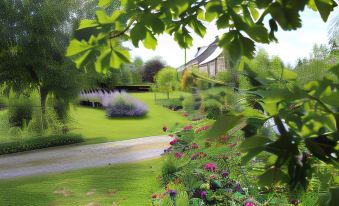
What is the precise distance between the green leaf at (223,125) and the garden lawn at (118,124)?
9.49 m

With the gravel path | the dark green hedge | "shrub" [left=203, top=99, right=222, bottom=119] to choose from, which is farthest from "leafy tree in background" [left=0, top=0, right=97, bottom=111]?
"shrub" [left=203, top=99, right=222, bottom=119]

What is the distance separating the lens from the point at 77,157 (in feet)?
30.0

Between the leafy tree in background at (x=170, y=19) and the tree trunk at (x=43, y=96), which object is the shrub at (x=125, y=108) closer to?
the tree trunk at (x=43, y=96)

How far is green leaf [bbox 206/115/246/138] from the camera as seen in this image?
1.86 feet

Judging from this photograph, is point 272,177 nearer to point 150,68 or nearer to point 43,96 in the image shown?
point 43,96

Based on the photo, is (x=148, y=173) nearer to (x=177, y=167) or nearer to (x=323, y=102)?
(x=177, y=167)

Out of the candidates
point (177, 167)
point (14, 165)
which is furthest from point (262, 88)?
point (14, 165)

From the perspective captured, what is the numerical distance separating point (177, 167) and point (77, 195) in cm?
167

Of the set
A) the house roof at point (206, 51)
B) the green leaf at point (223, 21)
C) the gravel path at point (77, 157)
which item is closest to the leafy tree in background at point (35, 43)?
the gravel path at point (77, 157)

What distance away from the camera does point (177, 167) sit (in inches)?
207

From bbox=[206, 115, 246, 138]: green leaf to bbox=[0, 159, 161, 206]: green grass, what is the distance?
4.78 m

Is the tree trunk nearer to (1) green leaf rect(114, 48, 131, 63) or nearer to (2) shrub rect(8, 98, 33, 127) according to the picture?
(2) shrub rect(8, 98, 33, 127)

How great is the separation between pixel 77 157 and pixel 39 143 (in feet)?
7.27

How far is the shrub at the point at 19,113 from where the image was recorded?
1145 cm
